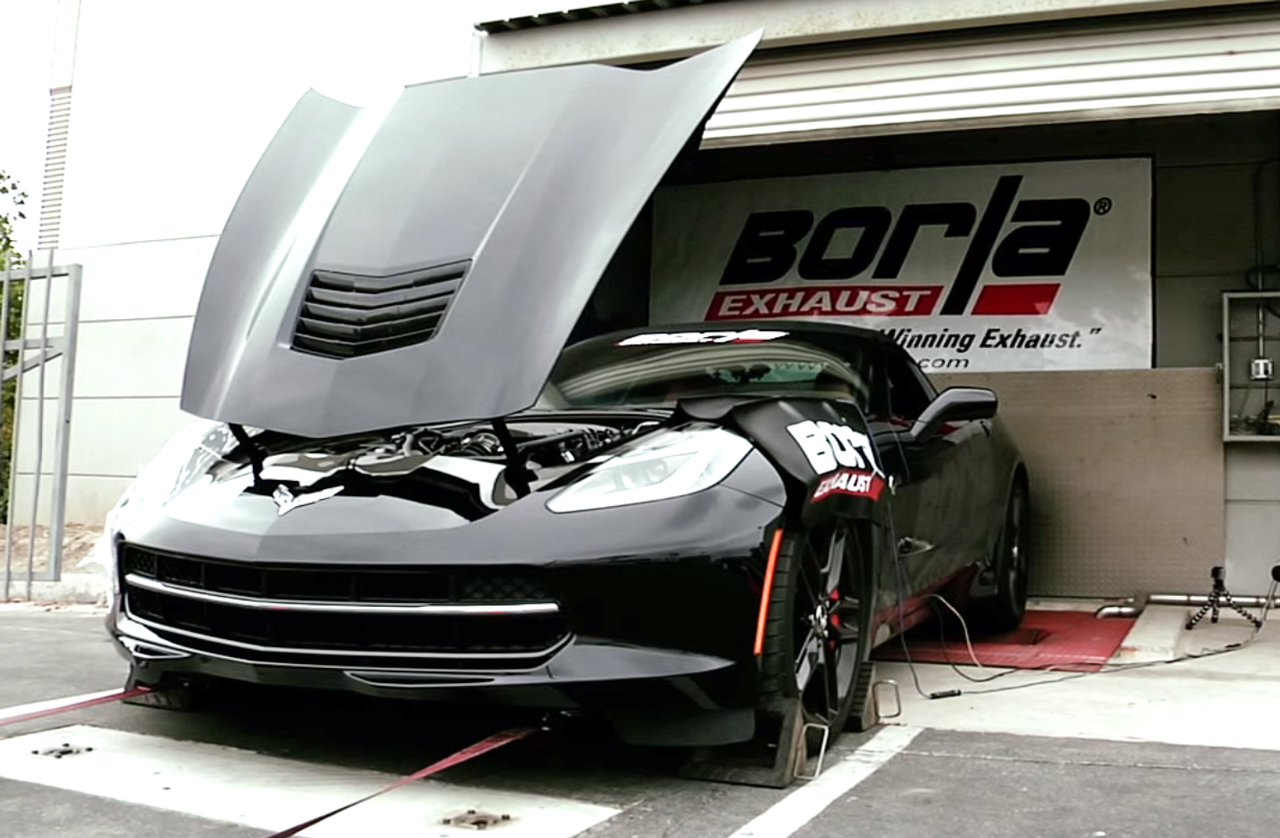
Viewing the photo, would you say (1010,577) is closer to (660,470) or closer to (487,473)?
(660,470)

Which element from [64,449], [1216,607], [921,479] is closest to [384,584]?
[921,479]

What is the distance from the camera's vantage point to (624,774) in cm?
326

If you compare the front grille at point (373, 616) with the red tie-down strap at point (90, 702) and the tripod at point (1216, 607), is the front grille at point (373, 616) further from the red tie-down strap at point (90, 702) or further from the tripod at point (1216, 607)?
the tripod at point (1216, 607)

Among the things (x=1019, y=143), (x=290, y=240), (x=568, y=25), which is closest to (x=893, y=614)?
(x=290, y=240)

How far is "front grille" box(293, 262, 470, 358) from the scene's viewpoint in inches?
129

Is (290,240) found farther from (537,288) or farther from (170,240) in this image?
(170,240)

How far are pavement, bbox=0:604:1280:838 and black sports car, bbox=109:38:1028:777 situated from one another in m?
0.23

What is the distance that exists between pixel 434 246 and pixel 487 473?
0.67 m

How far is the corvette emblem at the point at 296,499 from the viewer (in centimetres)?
318

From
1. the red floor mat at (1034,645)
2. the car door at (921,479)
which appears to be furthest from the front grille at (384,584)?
the red floor mat at (1034,645)

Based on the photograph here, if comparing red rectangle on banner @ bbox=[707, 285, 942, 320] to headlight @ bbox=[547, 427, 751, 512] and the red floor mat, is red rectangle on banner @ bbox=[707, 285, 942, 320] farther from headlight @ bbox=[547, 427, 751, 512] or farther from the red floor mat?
headlight @ bbox=[547, 427, 751, 512]

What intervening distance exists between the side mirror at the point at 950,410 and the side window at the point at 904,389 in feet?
0.48

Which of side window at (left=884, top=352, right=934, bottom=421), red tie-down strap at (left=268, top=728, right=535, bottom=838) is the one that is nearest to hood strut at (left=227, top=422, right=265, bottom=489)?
red tie-down strap at (left=268, top=728, right=535, bottom=838)

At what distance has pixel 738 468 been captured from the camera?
316cm
